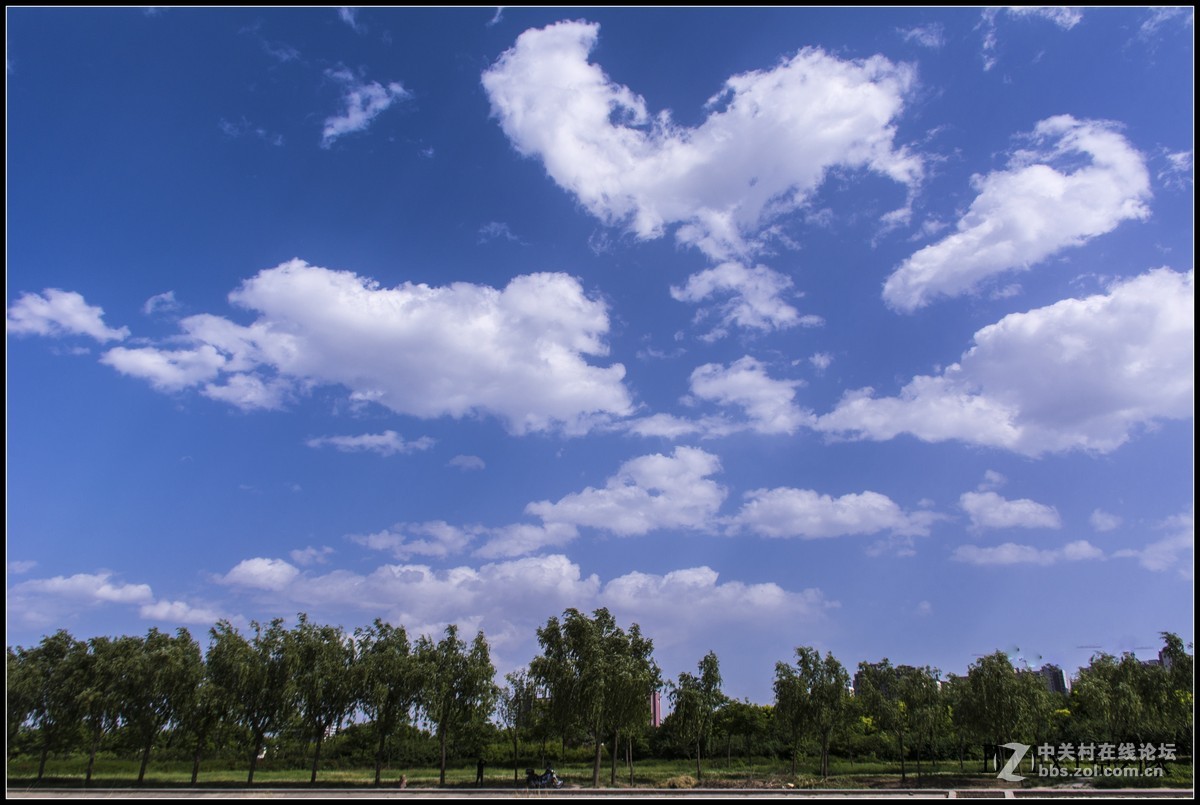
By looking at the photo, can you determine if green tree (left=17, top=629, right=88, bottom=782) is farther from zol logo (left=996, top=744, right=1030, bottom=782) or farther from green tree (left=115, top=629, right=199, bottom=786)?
zol logo (left=996, top=744, right=1030, bottom=782)

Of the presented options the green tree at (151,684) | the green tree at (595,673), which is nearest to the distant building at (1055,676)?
the green tree at (595,673)

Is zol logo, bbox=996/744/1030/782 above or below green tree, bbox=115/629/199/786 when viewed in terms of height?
below

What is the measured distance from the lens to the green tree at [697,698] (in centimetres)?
4338

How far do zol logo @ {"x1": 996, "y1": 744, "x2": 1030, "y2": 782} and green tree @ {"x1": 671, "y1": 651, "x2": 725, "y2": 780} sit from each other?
15713 mm

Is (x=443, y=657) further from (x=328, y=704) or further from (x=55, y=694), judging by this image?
(x=55, y=694)

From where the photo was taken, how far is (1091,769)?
115 feet

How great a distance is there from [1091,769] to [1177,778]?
4508 millimetres

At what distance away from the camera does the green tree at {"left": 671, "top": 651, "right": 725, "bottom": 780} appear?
43.4m

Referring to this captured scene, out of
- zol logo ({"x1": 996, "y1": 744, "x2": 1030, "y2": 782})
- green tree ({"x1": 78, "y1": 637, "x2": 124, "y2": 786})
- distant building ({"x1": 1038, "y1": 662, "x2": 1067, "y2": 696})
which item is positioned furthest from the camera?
distant building ({"x1": 1038, "y1": 662, "x2": 1067, "y2": 696})

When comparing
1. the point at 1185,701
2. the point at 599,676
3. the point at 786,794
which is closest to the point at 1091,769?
the point at 1185,701

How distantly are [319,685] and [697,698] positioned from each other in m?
22.1

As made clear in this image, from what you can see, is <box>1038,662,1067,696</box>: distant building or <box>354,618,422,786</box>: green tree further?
<box>1038,662,1067,696</box>: distant building

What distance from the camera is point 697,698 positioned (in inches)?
1705

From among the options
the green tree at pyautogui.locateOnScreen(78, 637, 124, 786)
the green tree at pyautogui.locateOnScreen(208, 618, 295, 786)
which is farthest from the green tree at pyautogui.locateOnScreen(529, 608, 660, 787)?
the green tree at pyautogui.locateOnScreen(78, 637, 124, 786)
